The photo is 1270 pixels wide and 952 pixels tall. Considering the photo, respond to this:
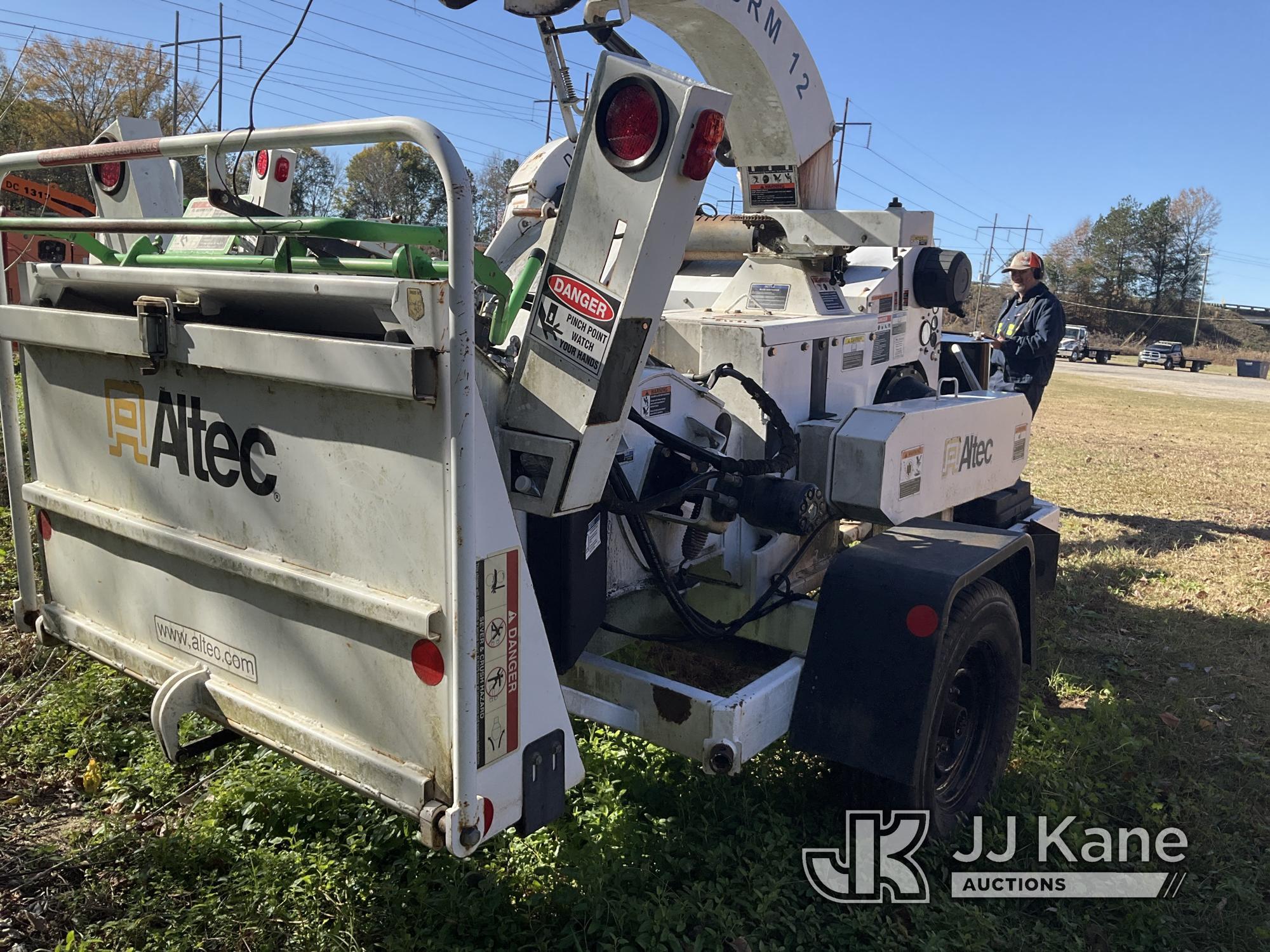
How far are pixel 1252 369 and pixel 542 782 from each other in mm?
50541

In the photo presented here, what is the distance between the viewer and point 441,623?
2.27 meters

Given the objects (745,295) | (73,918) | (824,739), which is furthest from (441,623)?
(745,295)

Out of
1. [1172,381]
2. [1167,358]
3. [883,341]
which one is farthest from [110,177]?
[1167,358]

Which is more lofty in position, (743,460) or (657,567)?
(743,460)

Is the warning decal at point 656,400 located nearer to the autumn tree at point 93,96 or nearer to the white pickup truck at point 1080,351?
the autumn tree at point 93,96

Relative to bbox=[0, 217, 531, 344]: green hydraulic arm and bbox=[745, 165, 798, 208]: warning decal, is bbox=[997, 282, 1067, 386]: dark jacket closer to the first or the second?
bbox=[745, 165, 798, 208]: warning decal

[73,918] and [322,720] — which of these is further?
[73,918]

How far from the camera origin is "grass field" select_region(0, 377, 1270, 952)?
9.69ft

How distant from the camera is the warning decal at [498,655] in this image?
231 cm

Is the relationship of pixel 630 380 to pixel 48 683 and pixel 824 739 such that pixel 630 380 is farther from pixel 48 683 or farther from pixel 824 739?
pixel 48 683

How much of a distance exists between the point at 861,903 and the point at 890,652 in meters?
0.84

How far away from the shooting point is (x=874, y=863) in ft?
11.0

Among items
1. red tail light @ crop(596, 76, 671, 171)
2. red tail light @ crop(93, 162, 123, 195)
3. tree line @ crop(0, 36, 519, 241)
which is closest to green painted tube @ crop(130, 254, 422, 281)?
red tail light @ crop(596, 76, 671, 171)

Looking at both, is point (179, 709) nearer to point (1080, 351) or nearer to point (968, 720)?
point (968, 720)
